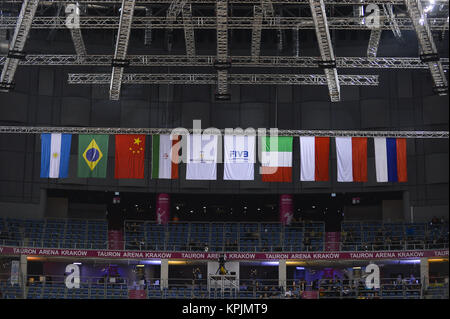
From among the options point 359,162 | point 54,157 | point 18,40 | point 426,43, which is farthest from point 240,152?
point 18,40

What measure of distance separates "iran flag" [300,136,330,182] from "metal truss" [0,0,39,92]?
16.1 metres

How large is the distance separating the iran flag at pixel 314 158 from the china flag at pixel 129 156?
9.19 m

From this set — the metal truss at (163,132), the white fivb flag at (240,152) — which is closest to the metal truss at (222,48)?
the metal truss at (163,132)

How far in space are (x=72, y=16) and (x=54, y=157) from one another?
26.7ft

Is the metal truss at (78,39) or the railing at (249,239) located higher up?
the metal truss at (78,39)

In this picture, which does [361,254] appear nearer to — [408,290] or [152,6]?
[408,290]

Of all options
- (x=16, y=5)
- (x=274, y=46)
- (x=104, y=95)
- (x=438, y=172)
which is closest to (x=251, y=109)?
(x=274, y=46)

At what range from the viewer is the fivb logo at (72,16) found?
123ft

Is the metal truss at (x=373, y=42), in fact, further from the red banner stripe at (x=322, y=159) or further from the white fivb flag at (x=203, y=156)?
the white fivb flag at (x=203, y=156)

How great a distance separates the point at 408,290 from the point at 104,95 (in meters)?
23.0

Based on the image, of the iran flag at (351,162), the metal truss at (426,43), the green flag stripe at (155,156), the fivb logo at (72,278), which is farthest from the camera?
the green flag stripe at (155,156)

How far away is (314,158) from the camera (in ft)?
135

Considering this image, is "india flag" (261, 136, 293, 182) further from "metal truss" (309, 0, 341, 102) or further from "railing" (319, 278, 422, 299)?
"railing" (319, 278, 422, 299)

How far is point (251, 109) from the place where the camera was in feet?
158
